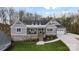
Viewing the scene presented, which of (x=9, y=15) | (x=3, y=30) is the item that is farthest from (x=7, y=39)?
(x=9, y=15)

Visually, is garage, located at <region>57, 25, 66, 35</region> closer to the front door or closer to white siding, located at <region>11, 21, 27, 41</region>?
the front door

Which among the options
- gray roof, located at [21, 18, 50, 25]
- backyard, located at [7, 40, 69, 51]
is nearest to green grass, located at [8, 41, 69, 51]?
backyard, located at [7, 40, 69, 51]

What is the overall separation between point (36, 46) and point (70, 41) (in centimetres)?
31

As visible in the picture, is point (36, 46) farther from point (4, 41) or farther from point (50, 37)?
→ point (4, 41)

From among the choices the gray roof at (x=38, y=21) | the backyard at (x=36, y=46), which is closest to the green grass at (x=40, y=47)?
the backyard at (x=36, y=46)

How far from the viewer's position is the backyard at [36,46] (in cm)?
212

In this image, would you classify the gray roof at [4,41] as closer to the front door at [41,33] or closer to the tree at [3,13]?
the tree at [3,13]

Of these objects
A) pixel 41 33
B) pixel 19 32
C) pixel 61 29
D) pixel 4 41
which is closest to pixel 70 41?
pixel 61 29

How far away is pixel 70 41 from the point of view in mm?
2133

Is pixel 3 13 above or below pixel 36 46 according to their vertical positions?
above

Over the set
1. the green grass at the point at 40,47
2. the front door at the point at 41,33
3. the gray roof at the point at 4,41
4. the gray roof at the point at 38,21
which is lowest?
the green grass at the point at 40,47

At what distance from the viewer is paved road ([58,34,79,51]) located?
2121 mm

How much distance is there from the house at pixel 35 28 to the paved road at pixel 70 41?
0.05 m
